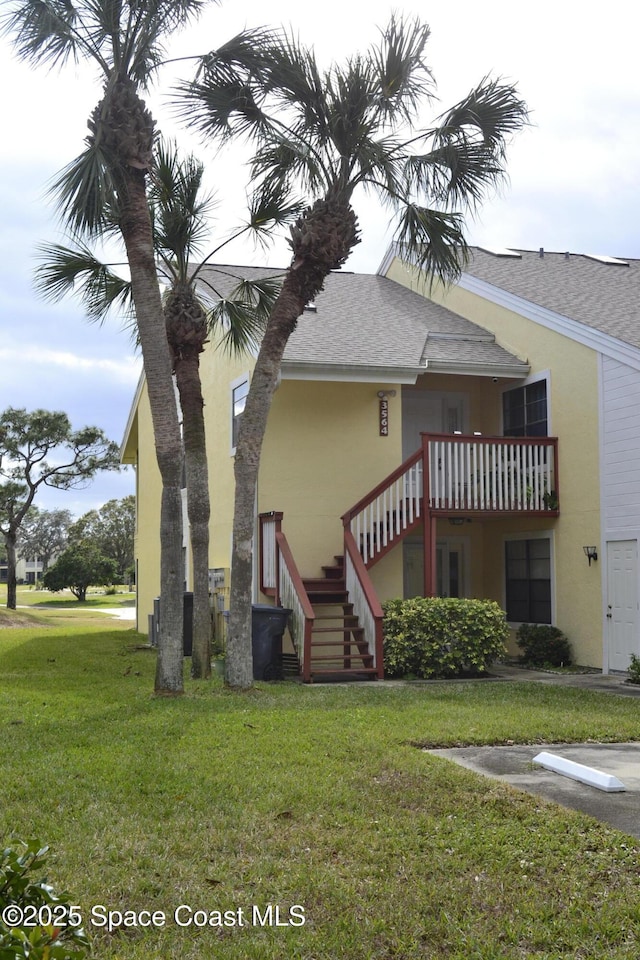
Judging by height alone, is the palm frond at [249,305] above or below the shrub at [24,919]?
Answer: above

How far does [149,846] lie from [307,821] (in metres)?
1.01

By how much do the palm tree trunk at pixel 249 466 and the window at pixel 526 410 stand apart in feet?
21.1

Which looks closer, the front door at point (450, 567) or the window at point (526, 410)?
the window at point (526, 410)

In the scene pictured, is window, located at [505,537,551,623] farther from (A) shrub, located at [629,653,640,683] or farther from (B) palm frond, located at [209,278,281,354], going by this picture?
(B) palm frond, located at [209,278,281,354]

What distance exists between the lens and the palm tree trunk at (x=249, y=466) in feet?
38.1

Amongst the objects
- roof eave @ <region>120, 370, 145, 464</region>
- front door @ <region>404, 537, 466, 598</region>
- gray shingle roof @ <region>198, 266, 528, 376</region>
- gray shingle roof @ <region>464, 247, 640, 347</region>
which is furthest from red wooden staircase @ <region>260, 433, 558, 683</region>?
roof eave @ <region>120, 370, 145, 464</region>

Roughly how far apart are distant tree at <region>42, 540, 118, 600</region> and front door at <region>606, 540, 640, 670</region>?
1737 inches

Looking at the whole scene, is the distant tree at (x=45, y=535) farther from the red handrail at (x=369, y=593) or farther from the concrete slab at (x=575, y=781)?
→ the concrete slab at (x=575, y=781)

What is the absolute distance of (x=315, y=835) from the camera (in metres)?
5.45

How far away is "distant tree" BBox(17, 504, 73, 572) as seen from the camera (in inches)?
3895

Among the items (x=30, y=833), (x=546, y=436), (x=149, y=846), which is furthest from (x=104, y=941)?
(x=546, y=436)

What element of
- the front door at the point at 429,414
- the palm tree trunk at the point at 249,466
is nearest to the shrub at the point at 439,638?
the palm tree trunk at the point at 249,466

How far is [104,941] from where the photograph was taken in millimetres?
4121

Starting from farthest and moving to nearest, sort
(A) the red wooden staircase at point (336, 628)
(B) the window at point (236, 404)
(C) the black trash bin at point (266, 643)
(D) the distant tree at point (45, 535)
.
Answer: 1. (D) the distant tree at point (45, 535)
2. (B) the window at point (236, 404)
3. (A) the red wooden staircase at point (336, 628)
4. (C) the black trash bin at point (266, 643)
